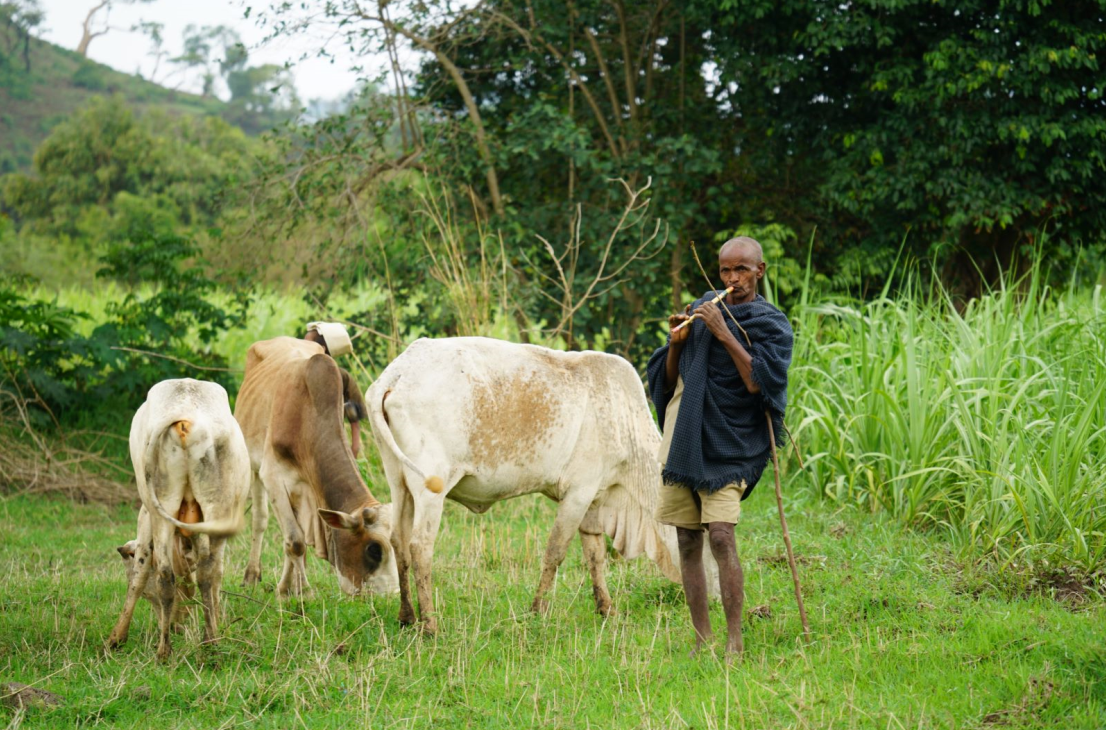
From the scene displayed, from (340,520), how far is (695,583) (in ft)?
5.67

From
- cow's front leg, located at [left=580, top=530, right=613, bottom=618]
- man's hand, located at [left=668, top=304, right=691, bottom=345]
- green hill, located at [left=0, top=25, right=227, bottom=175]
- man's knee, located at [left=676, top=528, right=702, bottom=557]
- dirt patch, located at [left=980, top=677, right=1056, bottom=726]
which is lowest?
cow's front leg, located at [left=580, top=530, right=613, bottom=618]

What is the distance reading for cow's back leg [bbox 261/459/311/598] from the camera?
579 centimetres

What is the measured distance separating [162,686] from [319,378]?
1865 millimetres

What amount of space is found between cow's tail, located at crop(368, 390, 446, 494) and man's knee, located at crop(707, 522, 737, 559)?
1.20 metres

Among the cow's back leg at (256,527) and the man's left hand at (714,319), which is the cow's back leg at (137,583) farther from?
the man's left hand at (714,319)

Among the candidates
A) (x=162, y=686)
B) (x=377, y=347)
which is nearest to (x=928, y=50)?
(x=377, y=347)

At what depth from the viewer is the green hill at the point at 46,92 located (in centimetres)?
3678

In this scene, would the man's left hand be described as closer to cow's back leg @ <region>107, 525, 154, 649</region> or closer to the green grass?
the green grass

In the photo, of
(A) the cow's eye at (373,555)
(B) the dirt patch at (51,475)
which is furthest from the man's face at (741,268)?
(B) the dirt patch at (51,475)

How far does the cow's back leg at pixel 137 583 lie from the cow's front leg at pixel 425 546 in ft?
3.77

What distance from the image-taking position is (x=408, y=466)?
4848 mm

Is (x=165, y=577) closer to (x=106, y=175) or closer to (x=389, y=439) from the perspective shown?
(x=389, y=439)

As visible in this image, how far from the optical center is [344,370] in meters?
6.71

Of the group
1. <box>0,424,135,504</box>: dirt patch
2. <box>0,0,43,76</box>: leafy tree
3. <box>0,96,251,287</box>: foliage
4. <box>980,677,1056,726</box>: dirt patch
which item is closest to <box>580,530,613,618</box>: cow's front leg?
<box>980,677,1056,726</box>: dirt patch
